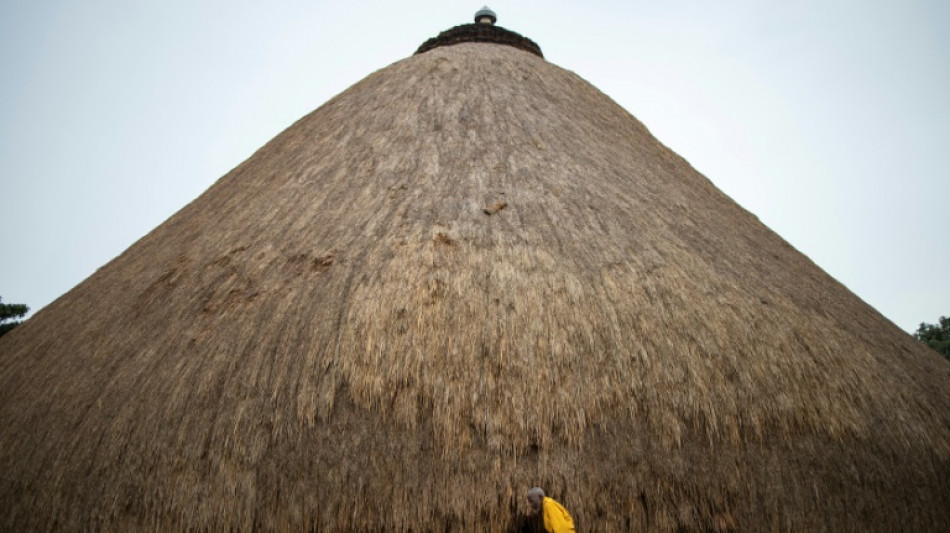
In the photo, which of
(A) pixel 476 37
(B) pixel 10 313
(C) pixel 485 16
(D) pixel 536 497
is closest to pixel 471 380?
(D) pixel 536 497

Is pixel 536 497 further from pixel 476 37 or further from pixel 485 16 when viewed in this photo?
pixel 485 16

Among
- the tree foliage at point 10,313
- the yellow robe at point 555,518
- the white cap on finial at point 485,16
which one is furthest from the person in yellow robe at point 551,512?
the tree foliage at point 10,313

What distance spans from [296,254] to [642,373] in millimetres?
3932

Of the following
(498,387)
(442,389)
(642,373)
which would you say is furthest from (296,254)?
(642,373)

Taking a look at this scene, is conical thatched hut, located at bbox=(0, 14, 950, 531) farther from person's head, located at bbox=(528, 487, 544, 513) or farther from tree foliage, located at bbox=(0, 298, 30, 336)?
tree foliage, located at bbox=(0, 298, 30, 336)

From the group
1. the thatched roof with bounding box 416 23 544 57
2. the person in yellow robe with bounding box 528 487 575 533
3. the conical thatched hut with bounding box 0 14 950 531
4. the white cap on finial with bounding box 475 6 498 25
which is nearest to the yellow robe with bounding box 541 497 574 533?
the person in yellow robe with bounding box 528 487 575 533

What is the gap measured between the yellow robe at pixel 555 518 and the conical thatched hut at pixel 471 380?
315 millimetres

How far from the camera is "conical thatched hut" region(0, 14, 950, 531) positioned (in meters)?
3.84

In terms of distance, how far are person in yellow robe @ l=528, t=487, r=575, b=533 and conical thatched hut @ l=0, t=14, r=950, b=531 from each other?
262 millimetres

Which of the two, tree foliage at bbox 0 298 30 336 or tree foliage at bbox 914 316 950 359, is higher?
tree foliage at bbox 0 298 30 336

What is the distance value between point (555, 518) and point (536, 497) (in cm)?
18

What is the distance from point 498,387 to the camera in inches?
162

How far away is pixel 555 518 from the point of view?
3346mm

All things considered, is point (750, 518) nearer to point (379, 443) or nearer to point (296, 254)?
point (379, 443)
